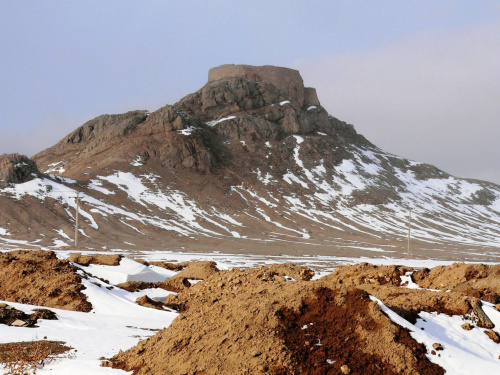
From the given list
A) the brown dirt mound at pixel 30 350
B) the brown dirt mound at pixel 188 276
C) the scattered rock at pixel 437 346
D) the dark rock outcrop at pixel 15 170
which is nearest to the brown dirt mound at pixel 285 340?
the scattered rock at pixel 437 346

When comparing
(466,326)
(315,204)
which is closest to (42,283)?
(466,326)

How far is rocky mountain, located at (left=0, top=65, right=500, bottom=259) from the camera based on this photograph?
6738cm

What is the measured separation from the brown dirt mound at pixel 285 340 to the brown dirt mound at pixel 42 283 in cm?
745

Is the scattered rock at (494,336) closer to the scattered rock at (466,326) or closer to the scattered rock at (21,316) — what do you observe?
the scattered rock at (466,326)

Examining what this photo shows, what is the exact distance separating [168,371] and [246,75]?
404 feet

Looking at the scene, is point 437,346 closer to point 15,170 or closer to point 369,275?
point 369,275

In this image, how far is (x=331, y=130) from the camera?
4751 inches

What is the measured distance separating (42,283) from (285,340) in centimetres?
1138

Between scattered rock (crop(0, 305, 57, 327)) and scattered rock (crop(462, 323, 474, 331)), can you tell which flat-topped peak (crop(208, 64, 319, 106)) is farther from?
scattered rock (crop(462, 323, 474, 331))

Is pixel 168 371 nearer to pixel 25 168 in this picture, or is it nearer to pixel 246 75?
pixel 25 168

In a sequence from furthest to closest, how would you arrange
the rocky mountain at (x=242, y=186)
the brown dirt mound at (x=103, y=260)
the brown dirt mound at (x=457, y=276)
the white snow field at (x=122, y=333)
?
the rocky mountain at (x=242, y=186) < the brown dirt mound at (x=103, y=260) < the brown dirt mound at (x=457, y=276) < the white snow field at (x=122, y=333)

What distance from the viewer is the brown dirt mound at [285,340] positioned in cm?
737

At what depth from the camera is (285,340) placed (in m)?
7.69

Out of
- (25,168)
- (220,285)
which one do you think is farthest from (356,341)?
(25,168)
